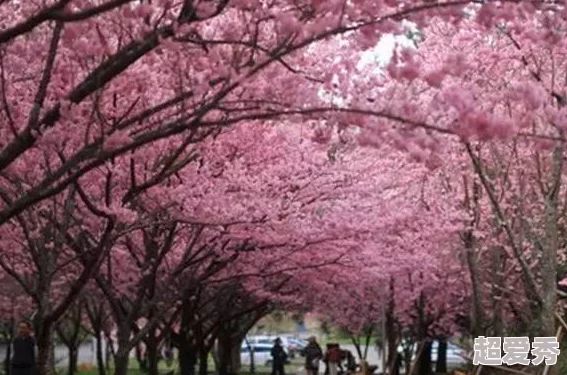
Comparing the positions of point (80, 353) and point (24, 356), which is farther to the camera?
point (80, 353)

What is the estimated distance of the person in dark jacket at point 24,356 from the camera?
42.0ft

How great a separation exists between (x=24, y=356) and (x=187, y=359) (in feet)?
31.9

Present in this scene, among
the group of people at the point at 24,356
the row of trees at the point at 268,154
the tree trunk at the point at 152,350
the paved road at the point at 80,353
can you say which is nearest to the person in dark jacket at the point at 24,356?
the group of people at the point at 24,356

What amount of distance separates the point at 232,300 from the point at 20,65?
13150 millimetres

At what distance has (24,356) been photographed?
12.8 metres

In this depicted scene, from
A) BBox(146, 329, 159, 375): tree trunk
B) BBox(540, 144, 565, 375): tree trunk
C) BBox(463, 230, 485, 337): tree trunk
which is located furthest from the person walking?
BBox(540, 144, 565, 375): tree trunk

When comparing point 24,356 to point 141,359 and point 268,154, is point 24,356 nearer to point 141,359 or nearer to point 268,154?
point 268,154

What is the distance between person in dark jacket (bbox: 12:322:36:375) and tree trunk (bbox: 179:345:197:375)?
9.16 meters

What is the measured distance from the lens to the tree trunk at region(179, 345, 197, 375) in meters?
22.0

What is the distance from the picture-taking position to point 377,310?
30.3 metres

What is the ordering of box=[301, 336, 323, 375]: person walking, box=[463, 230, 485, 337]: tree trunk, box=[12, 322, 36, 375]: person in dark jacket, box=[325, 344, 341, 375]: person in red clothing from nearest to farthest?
1. box=[12, 322, 36, 375]: person in dark jacket
2. box=[463, 230, 485, 337]: tree trunk
3. box=[325, 344, 341, 375]: person in red clothing
4. box=[301, 336, 323, 375]: person walking

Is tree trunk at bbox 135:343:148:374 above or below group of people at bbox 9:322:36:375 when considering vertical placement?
above

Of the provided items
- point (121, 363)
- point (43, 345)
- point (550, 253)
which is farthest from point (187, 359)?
point (550, 253)

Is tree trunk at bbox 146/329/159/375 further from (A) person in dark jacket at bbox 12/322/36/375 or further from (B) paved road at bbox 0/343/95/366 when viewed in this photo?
(B) paved road at bbox 0/343/95/366
